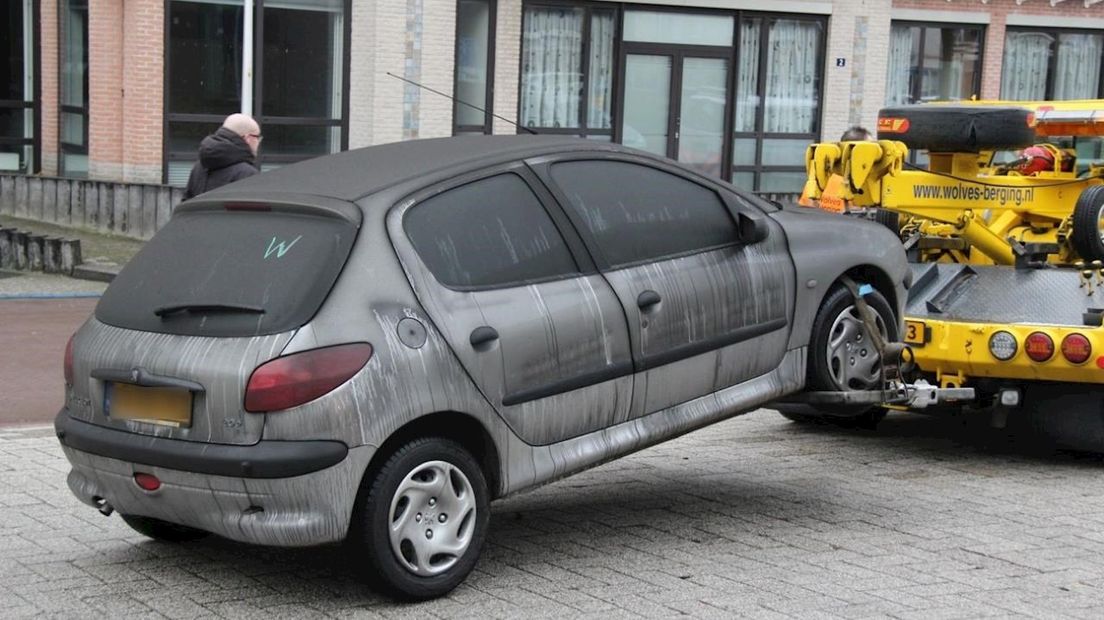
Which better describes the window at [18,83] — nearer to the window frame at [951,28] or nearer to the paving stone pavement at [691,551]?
the window frame at [951,28]

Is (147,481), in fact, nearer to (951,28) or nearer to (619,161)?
(619,161)

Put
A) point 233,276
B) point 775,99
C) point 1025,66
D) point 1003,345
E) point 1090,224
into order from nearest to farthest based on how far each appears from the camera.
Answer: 1. point 233,276
2. point 1003,345
3. point 1090,224
4. point 775,99
5. point 1025,66

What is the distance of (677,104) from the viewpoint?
2225 centimetres

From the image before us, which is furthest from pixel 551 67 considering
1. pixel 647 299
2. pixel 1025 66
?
pixel 647 299

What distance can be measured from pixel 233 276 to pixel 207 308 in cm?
Answer: 16

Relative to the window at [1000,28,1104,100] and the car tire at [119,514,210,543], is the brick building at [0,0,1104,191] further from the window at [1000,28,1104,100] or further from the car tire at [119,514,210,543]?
the car tire at [119,514,210,543]

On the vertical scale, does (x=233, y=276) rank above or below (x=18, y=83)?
below

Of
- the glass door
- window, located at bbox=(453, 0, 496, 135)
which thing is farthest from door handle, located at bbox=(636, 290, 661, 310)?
the glass door

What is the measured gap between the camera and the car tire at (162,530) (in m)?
6.00

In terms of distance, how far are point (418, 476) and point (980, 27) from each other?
21812mm

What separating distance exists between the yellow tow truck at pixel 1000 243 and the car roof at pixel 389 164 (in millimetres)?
2591

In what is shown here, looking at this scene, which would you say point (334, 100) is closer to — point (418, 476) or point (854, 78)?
point (854, 78)

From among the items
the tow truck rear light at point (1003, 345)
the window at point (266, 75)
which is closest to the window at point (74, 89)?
the window at point (266, 75)

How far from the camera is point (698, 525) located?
6645 millimetres
